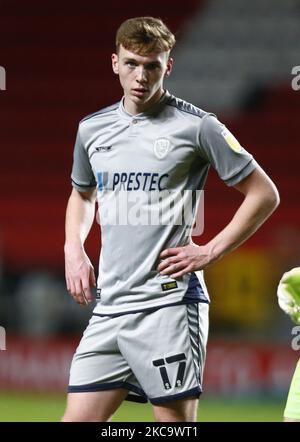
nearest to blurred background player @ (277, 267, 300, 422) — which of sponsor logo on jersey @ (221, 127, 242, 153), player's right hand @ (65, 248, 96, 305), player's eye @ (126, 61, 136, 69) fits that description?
sponsor logo on jersey @ (221, 127, 242, 153)

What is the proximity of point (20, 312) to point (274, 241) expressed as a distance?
2.50 m

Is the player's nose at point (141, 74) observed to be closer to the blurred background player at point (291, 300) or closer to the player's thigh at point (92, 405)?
the blurred background player at point (291, 300)

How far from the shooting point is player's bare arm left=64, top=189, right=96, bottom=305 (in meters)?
3.88

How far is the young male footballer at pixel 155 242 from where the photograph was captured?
12.0 feet

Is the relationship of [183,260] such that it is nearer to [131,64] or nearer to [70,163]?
[131,64]

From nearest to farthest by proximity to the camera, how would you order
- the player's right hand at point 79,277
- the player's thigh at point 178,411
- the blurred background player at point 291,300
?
the player's thigh at point 178,411, the blurred background player at point 291,300, the player's right hand at point 79,277

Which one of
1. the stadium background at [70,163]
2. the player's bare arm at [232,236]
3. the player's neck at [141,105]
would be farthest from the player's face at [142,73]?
the stadium background at [70,163]

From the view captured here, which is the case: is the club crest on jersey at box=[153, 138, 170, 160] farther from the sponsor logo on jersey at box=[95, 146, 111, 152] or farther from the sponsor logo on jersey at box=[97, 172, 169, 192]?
the sponsor logo on jersey at box=[95, 146, 111, 152]

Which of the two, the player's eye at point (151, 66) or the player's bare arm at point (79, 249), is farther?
the player's bare arm at point (79, 249)

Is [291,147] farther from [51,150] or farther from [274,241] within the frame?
[51,150]

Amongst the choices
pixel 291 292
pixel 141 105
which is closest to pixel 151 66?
pixel 141 105

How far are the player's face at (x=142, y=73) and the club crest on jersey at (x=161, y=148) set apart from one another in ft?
0.52

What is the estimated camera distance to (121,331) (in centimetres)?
373

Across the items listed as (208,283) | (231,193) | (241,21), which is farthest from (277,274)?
(241,21)
